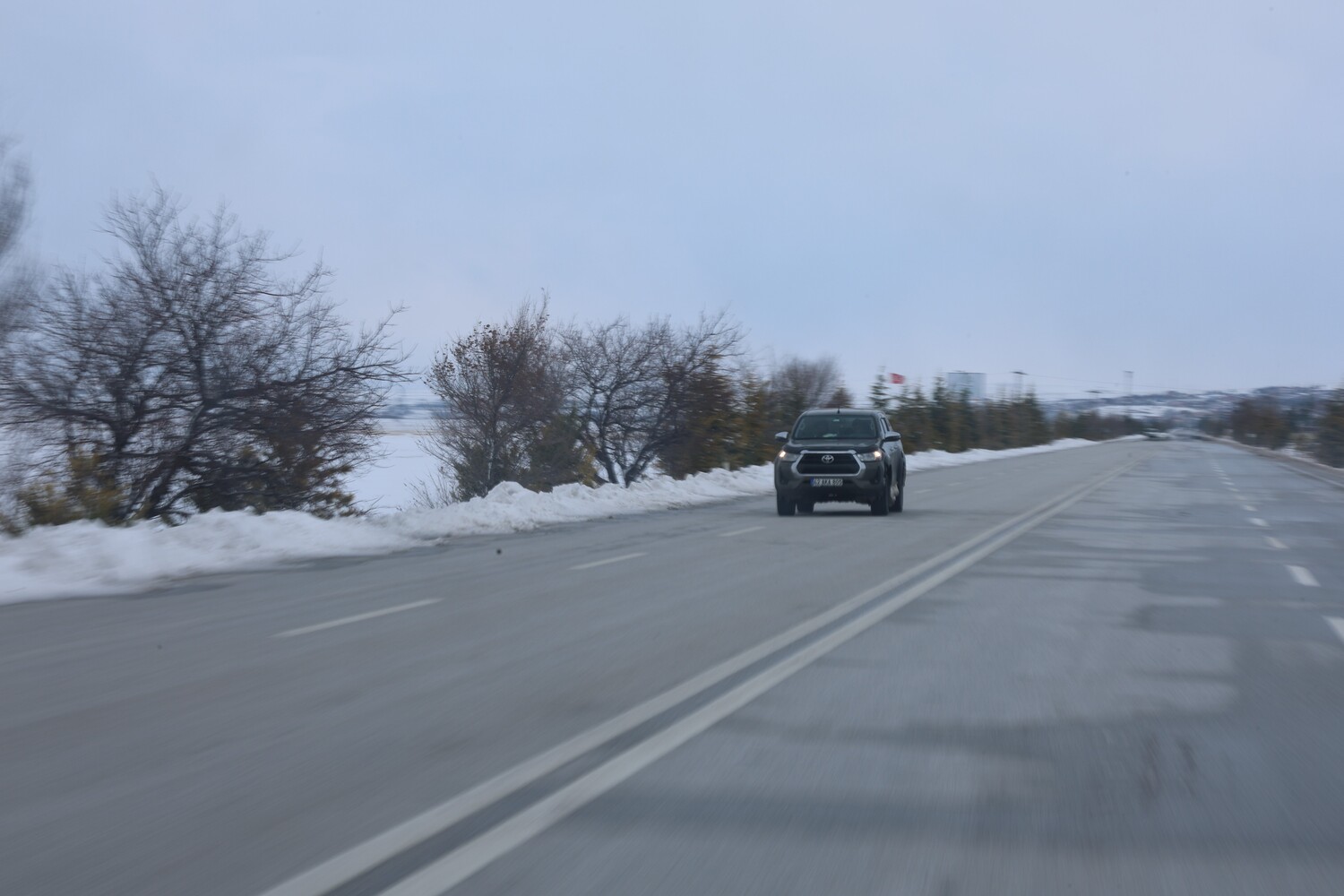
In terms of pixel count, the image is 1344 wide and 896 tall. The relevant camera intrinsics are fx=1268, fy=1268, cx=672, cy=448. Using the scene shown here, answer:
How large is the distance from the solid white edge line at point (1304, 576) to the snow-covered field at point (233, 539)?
1113cm

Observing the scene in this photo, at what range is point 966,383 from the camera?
95688mm

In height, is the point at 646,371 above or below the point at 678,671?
above

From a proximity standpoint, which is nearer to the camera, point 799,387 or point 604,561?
point 604,561

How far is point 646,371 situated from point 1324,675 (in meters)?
30.1

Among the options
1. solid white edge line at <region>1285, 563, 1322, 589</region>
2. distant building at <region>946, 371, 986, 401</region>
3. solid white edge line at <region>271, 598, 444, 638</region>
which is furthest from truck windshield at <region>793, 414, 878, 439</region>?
distant building at <region>946, 371, 986, 401</region>

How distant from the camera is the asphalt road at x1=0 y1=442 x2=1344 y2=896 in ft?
14.6

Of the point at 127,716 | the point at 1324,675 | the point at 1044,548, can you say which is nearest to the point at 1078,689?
the point at 1324,675

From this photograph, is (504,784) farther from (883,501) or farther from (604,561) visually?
(883,501)

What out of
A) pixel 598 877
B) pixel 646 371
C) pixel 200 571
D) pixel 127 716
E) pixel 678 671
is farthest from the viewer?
pixel 646 371

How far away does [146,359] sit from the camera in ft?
64.7

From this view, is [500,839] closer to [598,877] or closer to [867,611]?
[598,877]

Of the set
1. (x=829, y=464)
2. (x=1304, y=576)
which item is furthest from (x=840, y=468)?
(x=1304, y=576)

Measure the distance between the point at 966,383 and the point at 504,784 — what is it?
93.4m

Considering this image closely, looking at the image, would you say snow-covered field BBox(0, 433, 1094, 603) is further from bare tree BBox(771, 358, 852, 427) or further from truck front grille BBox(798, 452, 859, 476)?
bare tree BBox(771, 358, 852, 427)
